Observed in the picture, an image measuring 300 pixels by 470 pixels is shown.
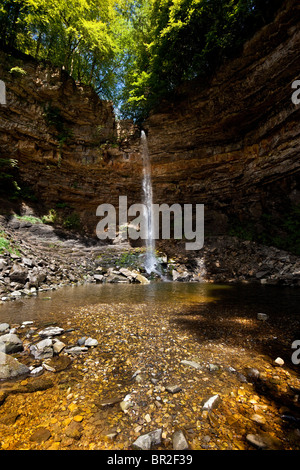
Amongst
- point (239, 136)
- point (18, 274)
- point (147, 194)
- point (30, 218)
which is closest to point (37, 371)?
point (18, 274)

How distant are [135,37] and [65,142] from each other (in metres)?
13.0

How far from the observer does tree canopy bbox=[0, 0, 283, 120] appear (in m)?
12.5

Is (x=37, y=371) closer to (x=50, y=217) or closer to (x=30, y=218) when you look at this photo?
(x=30, y=218)

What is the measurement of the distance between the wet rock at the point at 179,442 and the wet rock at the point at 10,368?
68.7 inches

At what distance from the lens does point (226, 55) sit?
13.0 meters

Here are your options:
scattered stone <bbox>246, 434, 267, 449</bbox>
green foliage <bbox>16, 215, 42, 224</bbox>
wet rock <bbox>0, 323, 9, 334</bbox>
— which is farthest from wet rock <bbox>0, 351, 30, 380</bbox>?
green foliage <bbox>16, 215, 42, 224</bbox>

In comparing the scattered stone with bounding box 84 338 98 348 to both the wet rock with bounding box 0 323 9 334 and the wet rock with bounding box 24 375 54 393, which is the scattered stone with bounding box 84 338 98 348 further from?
the wet rock with bounding box 0 323 9 334

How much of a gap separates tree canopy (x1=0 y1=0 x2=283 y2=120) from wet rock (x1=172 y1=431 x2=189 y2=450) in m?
18.5

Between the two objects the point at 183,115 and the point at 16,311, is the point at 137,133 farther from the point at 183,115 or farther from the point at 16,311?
the point at 16,311

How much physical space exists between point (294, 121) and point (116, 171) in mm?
13067

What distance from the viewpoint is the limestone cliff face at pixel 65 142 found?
13.6m

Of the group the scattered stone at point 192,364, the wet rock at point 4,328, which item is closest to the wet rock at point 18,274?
the wet rock at point 4,328

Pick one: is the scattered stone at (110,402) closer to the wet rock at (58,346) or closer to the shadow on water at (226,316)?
the wet rock at (58,346)

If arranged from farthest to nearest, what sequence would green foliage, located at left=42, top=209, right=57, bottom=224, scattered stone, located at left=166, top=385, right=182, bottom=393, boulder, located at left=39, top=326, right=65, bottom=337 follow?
1. green foliage, located at left=42, top=209, right=57, bottom=224
2. boulder, located at left=39, top=326, right=65, bottom=337
3. scattered stone, located at left=166, top=385, right=182, bottom=393
